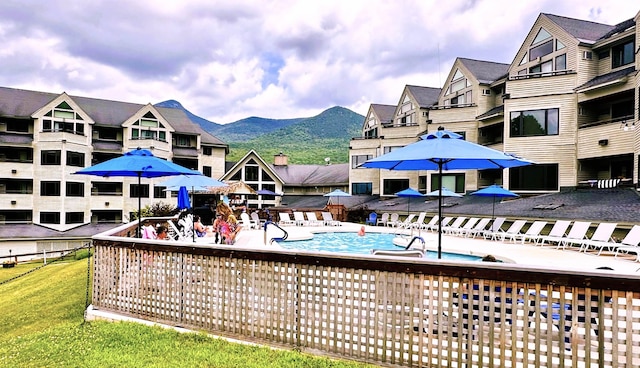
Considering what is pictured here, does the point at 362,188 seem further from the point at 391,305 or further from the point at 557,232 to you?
the point at 391,305

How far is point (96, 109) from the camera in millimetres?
39031

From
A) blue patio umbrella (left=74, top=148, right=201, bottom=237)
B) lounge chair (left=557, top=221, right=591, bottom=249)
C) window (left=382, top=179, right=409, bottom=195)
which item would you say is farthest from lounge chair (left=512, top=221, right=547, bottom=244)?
window (left=382, top=179, right=409, bottom=195)

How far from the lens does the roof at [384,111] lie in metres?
39.9

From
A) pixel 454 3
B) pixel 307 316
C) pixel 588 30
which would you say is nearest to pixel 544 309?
pixel 307 316

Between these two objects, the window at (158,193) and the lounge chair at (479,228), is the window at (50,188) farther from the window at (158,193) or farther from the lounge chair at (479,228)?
the lounge chair at (479,228)

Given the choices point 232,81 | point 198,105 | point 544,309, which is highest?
point 198,105

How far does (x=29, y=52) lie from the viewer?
39625 millimetres

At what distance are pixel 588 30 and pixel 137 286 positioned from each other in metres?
27.9

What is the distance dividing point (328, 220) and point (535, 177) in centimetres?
1230

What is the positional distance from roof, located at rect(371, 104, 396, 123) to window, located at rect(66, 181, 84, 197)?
92.4ft

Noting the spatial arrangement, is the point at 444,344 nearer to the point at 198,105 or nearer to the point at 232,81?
the point at 232,81

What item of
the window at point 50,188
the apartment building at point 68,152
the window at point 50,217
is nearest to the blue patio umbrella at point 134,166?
the apartment building at point 68,152

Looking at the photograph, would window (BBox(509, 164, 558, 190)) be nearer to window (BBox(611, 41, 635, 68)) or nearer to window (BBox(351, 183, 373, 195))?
window (BBox(611, 41, 635, 68))

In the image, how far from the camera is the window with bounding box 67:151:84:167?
114 feet
